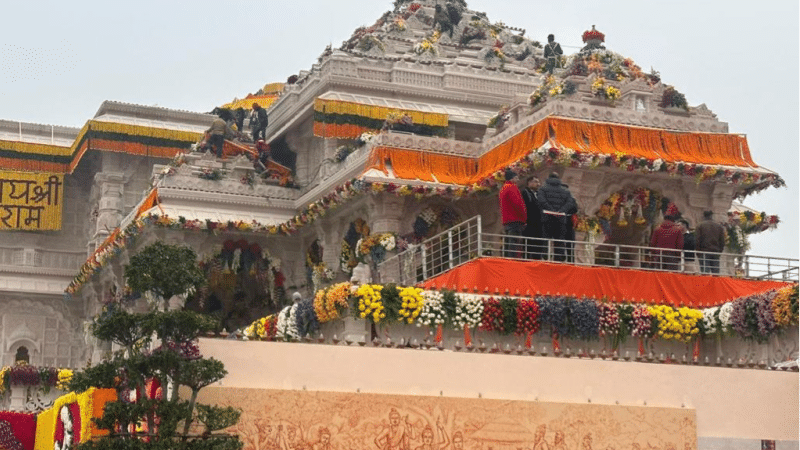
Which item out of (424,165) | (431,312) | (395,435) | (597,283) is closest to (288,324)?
(431,312)

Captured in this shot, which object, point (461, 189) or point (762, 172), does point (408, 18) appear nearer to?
point (461, 189)

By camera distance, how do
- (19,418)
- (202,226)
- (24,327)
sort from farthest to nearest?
(24,327) → (202,226) → (19,418)

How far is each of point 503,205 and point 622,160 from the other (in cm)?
343

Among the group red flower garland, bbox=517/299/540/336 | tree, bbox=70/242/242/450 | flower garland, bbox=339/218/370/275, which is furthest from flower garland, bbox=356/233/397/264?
tree, bbox=70/242/242/450

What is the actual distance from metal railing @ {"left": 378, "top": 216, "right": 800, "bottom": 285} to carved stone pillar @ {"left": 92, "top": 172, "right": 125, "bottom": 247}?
14.3 metres

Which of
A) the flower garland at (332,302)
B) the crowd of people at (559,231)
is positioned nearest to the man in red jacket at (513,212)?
the crowd of people at (559,231)

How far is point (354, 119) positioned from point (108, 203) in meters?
11.1

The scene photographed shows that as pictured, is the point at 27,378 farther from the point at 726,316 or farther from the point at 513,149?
the point at 726,316

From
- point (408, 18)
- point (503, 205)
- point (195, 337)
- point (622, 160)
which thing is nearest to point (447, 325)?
point (503, 205)

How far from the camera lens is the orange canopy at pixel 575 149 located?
109 feet

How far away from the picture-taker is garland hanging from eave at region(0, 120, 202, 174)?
48.1 meters

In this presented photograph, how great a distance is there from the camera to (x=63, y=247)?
50125mm

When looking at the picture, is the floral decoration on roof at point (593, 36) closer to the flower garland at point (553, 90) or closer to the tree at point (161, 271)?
the flower garland at point (553, 90)

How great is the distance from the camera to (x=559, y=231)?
A: 103 feet
